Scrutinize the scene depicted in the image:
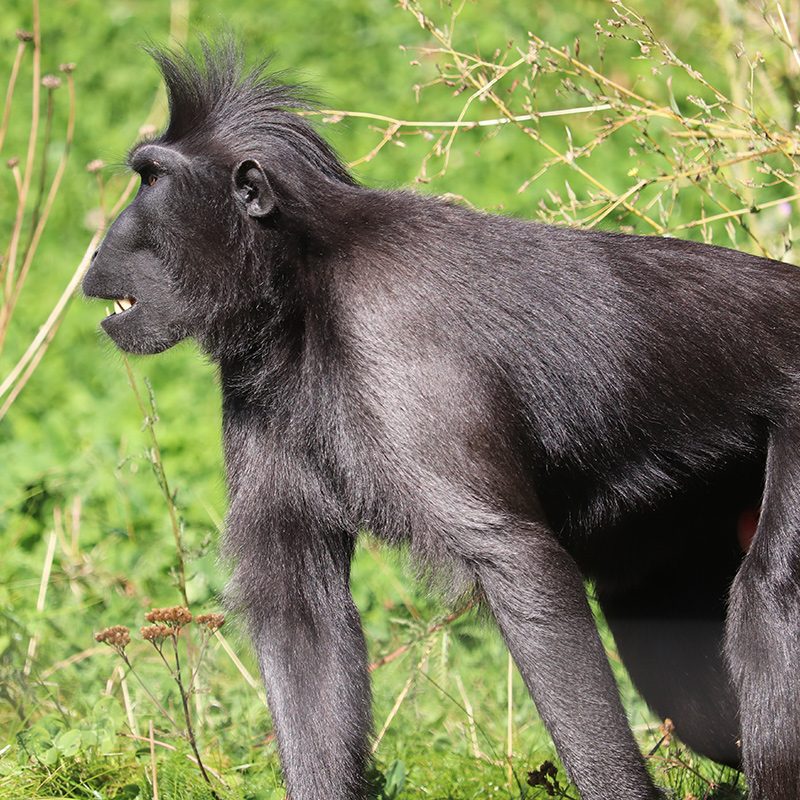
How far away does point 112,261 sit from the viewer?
4121 mm

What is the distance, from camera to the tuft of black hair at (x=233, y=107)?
415cm

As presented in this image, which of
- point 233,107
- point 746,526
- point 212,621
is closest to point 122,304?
point 233,107

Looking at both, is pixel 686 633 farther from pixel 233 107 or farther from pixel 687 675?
pixel 233 107

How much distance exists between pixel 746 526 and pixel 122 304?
2.02 m

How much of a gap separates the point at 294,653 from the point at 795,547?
145 cm

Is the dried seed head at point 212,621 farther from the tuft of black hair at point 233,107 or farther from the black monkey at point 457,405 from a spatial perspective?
the tuft of black hair at point 233,107

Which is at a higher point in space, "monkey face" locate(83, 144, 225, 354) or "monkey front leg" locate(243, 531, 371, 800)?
"monkey face" locate(83, 144, 225, 354)

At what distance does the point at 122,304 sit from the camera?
4.23 metres

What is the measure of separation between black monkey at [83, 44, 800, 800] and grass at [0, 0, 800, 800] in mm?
322

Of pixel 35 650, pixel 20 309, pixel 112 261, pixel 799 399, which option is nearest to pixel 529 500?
pixel 799 399

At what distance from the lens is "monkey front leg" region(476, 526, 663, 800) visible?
11.4 feet

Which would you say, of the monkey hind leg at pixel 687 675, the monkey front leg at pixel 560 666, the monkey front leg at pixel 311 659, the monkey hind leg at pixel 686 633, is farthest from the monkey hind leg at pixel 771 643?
the monkey front leg at pixel 311 659

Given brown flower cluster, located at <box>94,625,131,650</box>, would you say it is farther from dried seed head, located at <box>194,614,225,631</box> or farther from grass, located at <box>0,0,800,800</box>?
dried seed head, located at <box>194,614,225,631</box>

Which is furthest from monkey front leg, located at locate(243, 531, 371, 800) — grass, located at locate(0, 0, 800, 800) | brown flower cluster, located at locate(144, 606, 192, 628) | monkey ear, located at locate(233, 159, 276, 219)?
monkey ear, located at locate(233, 159, 276, 219)
